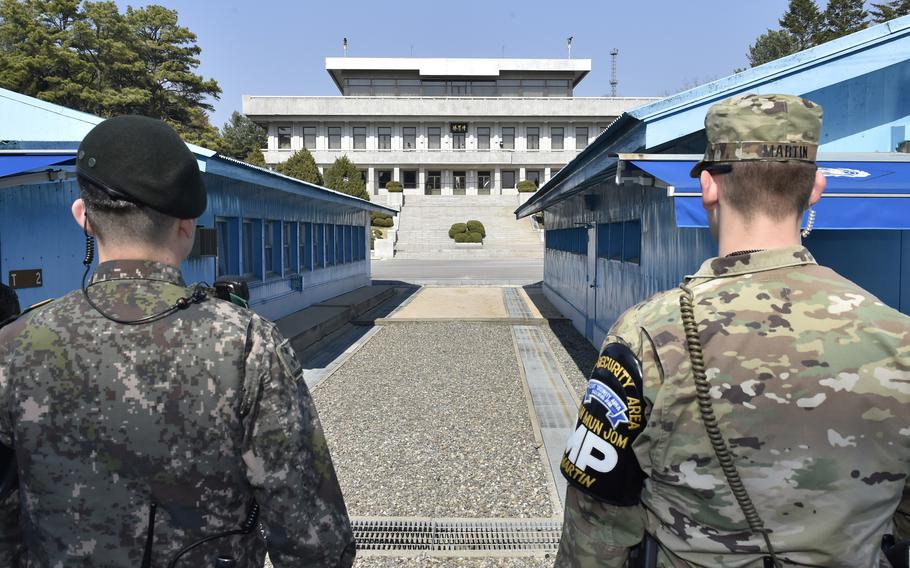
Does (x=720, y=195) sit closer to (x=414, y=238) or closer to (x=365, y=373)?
(x=365, y=373)

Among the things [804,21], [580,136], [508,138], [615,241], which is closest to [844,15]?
[804,21]

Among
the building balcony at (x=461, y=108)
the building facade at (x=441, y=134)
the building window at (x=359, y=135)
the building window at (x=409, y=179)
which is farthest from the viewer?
the building window at (x=409, y=179)

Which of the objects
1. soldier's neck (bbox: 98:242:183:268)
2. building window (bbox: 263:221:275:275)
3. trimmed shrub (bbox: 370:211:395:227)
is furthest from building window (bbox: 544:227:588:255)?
trimmed shrub (bbox: 370:211:395:227)

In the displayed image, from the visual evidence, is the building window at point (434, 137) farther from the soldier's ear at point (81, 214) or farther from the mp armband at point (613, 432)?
the mp armband at point (613, 432)

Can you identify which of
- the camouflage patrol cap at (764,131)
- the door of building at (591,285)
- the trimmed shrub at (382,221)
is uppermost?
the trimmed shrub at (382,221)

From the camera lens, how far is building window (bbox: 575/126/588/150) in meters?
61.6

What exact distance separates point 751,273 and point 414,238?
4332 centimetres

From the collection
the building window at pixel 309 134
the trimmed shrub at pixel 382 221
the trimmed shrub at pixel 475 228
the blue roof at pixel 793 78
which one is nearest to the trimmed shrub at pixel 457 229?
the trimmed shrub at pixel 475 228

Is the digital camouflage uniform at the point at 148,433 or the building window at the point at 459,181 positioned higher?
the building window at the point at 459,181

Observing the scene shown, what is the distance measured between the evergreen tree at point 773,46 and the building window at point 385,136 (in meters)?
33.5

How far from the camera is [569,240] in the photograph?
15.7 metres

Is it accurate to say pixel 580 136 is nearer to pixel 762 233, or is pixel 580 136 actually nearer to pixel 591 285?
pixel 591 285

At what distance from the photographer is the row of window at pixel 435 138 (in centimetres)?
6106

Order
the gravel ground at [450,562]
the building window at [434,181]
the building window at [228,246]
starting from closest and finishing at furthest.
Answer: the gravel ground at [450,562]
the building window at [228,246]
the building window at [434,181]
